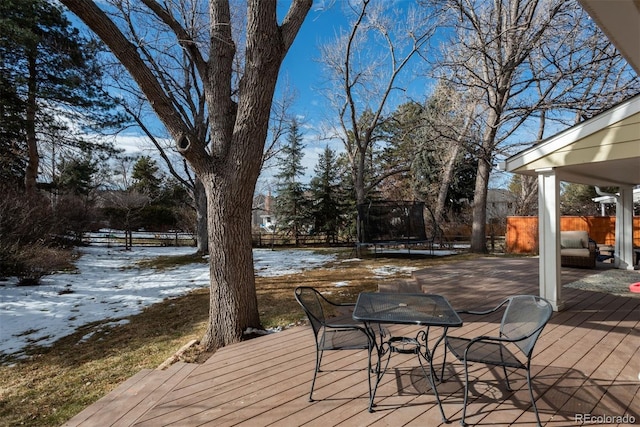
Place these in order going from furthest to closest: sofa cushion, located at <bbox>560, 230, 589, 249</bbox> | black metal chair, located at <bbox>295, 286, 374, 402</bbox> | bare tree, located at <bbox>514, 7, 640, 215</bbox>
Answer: bare tree, located at <bbox>514, 7, 640, 215</bbox>
sofa cushion, located at <bbox>560, 230, 589, 249</bbox>
black metal chair, located at <bbox>295, 286, 374, 402</bbox>

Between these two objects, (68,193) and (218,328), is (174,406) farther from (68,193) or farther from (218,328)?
(68,193)

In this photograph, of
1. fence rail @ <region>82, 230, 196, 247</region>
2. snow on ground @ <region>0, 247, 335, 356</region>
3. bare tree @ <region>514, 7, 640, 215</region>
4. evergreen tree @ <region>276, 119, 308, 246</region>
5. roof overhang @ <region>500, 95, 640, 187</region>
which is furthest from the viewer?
evergreen tree @ <region>276, 119, 308, 246</region>

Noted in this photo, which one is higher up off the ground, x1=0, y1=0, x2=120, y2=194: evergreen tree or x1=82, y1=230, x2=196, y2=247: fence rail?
x1=0, y1=0, x2=120, y2=194: evergreen tree

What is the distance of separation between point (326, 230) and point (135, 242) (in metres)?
11.4

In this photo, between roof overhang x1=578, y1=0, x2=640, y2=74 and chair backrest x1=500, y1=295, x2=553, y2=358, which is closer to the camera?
roof overhang x1=578, y1=0, x2=640, y2=74

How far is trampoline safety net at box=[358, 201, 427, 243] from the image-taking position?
10.7 meters

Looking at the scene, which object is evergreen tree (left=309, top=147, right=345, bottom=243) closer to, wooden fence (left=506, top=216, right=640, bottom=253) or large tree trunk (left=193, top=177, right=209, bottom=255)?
large tree trunk (left=193, top=177, right=209, bottom=255)

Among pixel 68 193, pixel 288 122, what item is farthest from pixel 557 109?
pixel 68 193

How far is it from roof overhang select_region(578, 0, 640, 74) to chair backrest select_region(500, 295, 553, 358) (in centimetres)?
156

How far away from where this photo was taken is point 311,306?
237 cm

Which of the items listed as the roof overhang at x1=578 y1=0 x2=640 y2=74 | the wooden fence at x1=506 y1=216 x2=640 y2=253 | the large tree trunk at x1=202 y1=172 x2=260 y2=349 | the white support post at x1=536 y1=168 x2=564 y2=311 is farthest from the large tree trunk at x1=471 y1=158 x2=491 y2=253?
the large tree trunk at x1=202 y1=172 x2=260 y2=349

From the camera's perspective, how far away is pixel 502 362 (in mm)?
1860

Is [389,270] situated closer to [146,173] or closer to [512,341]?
[512,341]

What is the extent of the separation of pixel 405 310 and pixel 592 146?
2.99 meters
